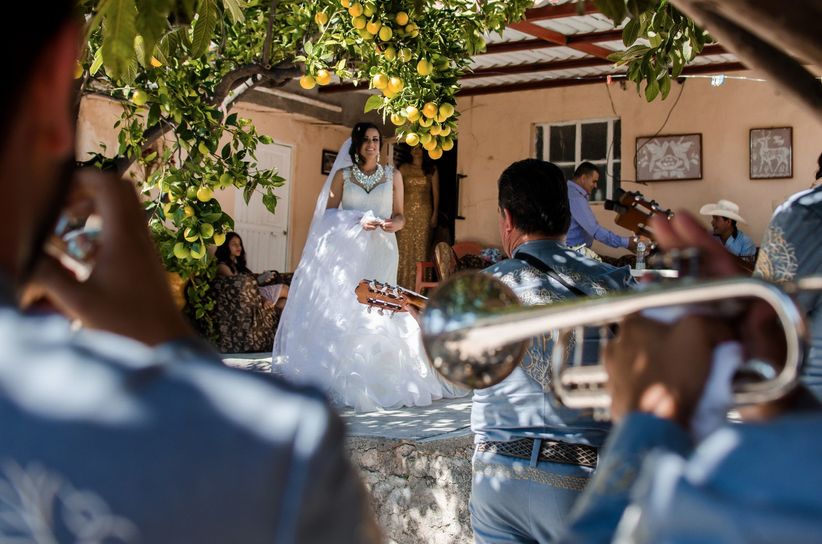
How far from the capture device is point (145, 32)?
1.99 m

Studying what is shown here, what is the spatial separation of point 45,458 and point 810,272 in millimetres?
1841

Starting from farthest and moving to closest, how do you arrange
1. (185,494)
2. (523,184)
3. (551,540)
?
(523,184) < (551,540) < (185,494)

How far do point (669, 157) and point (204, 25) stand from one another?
872 centimetres

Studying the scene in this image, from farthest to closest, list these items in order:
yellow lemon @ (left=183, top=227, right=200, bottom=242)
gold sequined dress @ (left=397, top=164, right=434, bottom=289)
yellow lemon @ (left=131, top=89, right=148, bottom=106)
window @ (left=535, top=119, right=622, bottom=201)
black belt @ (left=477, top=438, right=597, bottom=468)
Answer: gold sequined dress @ (left=397, top=164, right=434, bottom=289)
window @ (left=535, top=119, right=622, bottom=201)
yellow lemon @ (left=131, top=89, right=148, bottom=106)
yellow lemon @ (left=183, top=227, right=200, bottom=242)
black belt @ (left=477, top=438, right=597, bottom=468)

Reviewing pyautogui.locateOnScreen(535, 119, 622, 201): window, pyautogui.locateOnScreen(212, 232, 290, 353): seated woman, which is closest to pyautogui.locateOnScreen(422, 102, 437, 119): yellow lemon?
pyautogui.locateOnScreen(212, 232, 290, 353): seated woman

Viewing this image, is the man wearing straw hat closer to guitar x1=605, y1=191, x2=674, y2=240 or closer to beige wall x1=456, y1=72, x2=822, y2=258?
beige wall x1=456, y1=72, x2=822, y2=258

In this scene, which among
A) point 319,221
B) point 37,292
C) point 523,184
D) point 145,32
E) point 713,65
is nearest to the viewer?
point 37,292

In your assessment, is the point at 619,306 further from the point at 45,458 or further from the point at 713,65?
the point at 713,65

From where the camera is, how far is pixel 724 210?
9219 millimetres

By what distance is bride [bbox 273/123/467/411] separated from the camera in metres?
6.03

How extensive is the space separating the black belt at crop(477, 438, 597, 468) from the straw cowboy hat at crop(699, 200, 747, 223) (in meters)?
7.24

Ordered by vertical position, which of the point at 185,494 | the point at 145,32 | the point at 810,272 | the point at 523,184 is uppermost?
the point at 145,32

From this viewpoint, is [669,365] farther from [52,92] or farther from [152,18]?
[152,18]

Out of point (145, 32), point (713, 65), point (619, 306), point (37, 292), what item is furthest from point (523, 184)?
point (713, 65)
